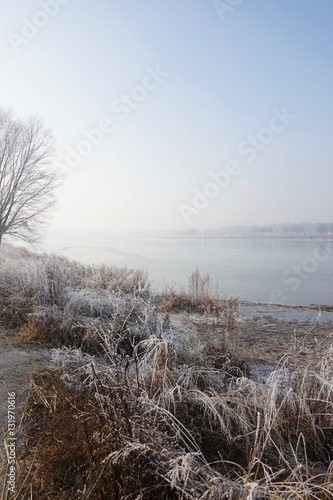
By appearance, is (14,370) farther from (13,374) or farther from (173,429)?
(173,429)

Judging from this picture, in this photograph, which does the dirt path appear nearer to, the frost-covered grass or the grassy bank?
the grassy bank

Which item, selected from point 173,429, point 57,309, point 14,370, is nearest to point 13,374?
point 14,370

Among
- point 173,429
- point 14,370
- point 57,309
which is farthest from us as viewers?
point 57,309

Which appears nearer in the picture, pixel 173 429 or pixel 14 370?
pixel 173 429

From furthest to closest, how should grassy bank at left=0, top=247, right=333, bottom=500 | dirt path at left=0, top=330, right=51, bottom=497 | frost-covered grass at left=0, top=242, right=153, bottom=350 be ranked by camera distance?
frost-covered grass at left=0, top=242, right=153, bottom=350 < dirt path at left=0, top=330, right=51, bottom=497 < grassy bank at left=0, top=247, right=333, bottom=500

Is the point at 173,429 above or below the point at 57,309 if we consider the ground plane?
above

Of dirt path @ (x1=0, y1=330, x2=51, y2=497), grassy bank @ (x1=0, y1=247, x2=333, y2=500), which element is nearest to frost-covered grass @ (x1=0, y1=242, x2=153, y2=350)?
grassy bank @ (x1=0, y1=247, x2=333, y2=500)

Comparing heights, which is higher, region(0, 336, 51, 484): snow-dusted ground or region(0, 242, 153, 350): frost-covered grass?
region(0, 242, 153, 350): frost-covered grass

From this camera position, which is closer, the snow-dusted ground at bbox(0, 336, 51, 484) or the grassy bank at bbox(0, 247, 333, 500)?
the grassy bank at bbox(0, 247, 333, 500)

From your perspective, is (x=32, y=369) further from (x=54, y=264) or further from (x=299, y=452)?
(x=54, y=264)

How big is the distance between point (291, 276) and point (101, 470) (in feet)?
62.9

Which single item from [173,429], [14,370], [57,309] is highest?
[173,429]

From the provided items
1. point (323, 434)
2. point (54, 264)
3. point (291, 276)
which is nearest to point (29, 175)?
point (54, 264)

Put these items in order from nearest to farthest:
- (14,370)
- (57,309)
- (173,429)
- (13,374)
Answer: (173,429) → (13,374) → (14,370) → (57,309)
